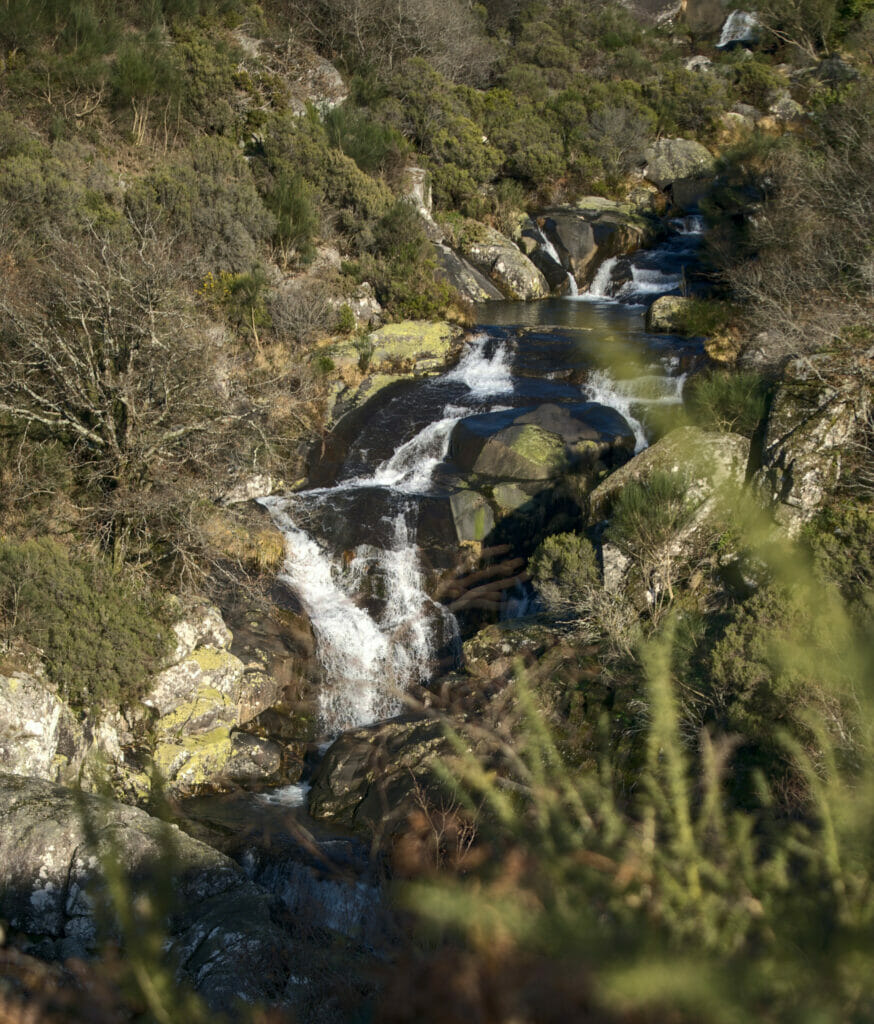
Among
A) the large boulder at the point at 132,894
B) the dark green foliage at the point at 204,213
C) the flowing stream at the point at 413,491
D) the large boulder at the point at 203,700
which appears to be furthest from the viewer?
the dark green foliage at the point at 204,213

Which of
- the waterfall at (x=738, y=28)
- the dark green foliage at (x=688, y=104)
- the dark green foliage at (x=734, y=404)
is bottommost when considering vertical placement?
the dark green foliage at (x=734, y=404)

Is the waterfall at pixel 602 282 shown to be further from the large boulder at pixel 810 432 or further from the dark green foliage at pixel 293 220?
the large boulder at pixel 810 432

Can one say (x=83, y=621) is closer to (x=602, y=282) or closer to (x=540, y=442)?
(x=540, y=442)

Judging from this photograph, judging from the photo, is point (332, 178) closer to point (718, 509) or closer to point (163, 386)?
point (163, 386)

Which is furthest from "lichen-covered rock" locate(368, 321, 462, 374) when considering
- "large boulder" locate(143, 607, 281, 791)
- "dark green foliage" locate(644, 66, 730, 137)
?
"dark green foliage" locate(644, 66, 730, 137)

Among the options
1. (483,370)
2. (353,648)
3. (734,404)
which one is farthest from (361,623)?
(483,370)

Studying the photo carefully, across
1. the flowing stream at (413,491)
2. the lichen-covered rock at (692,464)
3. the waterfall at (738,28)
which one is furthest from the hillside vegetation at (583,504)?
the waterfall at (738,28)
